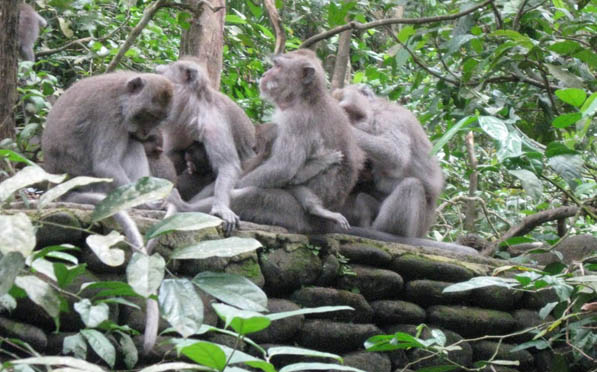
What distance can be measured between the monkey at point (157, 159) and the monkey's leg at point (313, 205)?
85 centimetres

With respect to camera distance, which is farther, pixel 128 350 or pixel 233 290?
pixel 128 350

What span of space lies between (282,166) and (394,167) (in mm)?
1205

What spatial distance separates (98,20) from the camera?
7.19 m

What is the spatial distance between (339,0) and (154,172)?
7.42 feet

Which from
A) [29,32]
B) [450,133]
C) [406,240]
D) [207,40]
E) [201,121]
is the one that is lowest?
[406,240]

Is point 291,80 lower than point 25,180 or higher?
lower

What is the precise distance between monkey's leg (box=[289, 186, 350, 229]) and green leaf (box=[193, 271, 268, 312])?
8.71 feet

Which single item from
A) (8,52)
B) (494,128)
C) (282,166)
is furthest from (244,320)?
(282,166)

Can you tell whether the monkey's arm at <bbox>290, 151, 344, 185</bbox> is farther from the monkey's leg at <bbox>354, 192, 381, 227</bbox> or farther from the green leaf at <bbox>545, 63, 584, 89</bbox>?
the green leaf at <bbox>545, 63, 584, 89</bbox>


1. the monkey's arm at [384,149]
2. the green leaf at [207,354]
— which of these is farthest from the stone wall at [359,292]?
the green leaf at [207,354]

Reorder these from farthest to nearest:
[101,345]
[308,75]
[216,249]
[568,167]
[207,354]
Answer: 1. [308,75]
2. [568,167]
3. [101,345]
4. [216,249]
5. [207,354]

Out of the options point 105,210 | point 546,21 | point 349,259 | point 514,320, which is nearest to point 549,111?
point 546,21

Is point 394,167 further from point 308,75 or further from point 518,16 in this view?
point 518,16

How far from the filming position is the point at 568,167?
14.3ft
